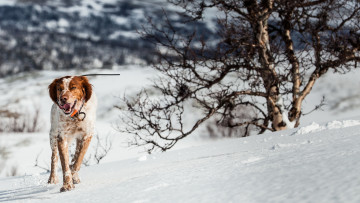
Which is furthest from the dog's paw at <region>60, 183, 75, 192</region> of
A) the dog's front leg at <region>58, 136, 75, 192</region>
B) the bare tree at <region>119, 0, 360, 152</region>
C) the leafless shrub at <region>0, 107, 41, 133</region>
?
the leafless shrub at <region>0, 107, 41, 133</region>

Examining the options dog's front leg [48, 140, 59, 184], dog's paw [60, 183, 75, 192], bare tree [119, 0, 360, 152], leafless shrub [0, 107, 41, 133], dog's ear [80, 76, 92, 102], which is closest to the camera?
dog's paw [60, 183, 75, 192]

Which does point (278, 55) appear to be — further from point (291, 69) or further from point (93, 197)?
point (93, 197)

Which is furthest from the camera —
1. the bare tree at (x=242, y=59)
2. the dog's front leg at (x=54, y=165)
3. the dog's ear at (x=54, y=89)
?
the bare tree at (x=242, y=59)

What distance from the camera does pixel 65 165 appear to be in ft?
13.0

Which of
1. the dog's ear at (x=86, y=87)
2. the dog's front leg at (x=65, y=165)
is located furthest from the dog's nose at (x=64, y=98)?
the dog's front leg at (x=65, y=165)

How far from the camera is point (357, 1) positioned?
9.58 meters

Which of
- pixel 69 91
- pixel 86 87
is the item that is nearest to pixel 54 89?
pixel 69 91

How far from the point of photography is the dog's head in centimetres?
393

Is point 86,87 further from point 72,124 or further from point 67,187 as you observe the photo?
point 67,187

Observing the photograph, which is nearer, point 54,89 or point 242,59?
point 54,89

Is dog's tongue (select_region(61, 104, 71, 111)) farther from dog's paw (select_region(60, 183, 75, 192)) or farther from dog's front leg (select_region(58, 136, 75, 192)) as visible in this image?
dog's paw (select_region(60, 183, 75, 192))

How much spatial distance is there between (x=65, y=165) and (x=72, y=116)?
59 centimetres

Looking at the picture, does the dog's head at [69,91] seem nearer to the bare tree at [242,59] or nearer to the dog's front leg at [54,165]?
the dog's front leg at [54,165]

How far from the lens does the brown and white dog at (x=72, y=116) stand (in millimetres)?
3973
